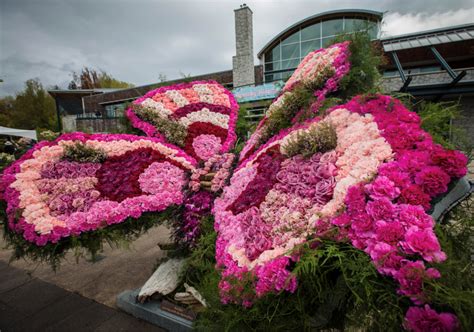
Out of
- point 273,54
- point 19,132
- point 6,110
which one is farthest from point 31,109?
point 273,54

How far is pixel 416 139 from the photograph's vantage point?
142cm

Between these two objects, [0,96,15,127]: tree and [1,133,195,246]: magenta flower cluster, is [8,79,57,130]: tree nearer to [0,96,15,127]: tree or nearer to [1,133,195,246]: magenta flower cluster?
[0,96,15,127]: tree

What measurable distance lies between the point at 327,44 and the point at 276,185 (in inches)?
83.3

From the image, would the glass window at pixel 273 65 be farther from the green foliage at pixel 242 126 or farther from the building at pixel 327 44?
the green foliage at pixel 242 126

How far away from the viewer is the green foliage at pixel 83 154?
2.53 m

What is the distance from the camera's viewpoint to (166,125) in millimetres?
3471

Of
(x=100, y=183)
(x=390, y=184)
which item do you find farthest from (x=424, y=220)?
(x=100, y=183)

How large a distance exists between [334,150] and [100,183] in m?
2.09

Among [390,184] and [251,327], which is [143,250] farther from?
[390,184]

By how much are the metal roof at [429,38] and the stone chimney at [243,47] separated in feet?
20.0

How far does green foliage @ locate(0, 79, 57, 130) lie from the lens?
27.9 m

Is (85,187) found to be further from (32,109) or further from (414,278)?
(32,109)

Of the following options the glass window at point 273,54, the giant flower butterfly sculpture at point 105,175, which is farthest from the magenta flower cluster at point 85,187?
the glass window at point 273,54

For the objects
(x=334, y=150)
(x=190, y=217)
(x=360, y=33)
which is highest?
(x=360, y=33)
